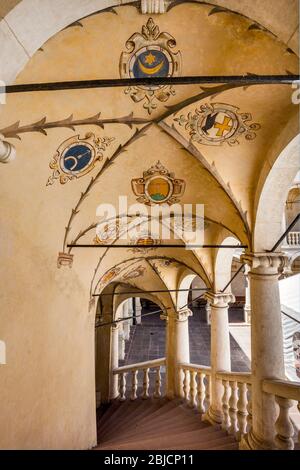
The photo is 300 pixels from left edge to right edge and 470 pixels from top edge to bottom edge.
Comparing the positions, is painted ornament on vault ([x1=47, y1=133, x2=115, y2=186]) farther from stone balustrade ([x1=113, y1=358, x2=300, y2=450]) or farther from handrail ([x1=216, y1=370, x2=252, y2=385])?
handrail ([x1=216, y1=370, x2=252, y2=385])

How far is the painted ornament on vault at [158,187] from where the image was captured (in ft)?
16.0

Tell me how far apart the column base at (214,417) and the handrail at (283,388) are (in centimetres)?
284

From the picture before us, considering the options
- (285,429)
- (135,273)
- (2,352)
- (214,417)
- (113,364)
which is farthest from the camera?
(135,273)

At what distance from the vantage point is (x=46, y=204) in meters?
4.05

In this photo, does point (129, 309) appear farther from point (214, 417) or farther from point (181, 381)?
point (214, 417)

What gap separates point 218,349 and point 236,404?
1.38 m

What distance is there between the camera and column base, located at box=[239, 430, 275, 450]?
154 inches

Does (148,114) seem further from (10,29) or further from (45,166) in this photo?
(10,29)

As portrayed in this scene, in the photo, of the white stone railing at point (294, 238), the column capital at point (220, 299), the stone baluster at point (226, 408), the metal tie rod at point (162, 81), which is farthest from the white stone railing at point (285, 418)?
the white stone railing at point (294, 238)

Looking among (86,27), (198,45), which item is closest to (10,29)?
(86,27)

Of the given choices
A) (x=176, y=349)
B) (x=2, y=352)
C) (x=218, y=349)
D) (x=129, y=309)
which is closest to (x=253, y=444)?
(x=218, y=349)

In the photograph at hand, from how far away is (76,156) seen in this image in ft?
13.1

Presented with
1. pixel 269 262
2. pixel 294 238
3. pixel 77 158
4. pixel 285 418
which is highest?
pixel 294 238

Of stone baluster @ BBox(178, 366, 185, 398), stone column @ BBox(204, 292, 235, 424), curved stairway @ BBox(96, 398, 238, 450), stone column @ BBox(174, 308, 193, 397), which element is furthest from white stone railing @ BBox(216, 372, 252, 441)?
stone column @ BBox(174, 308, 193, 397)
